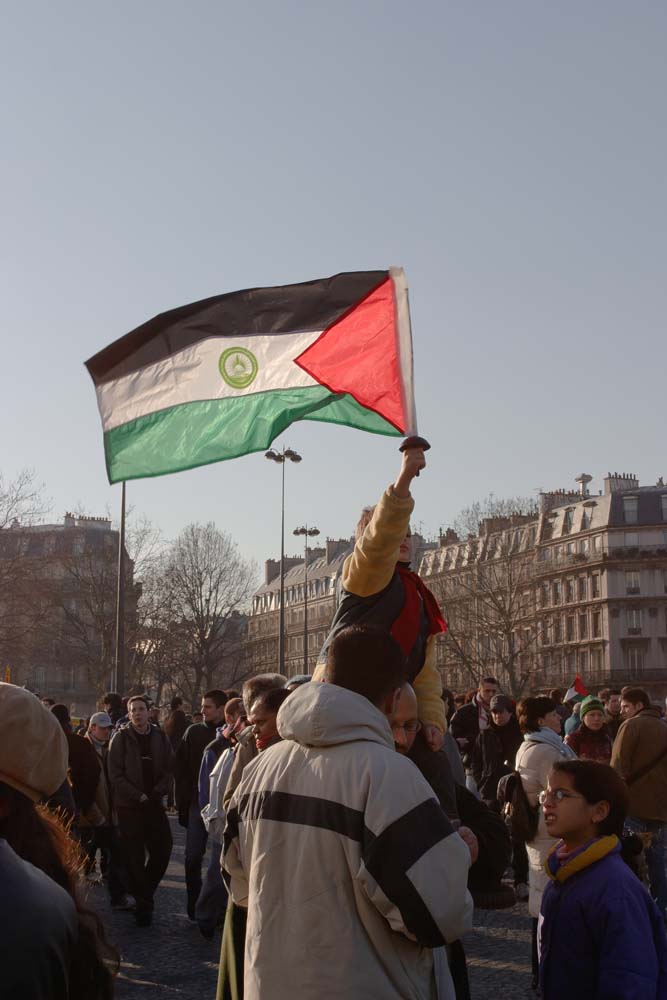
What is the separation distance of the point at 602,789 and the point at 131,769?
8476 millimetres

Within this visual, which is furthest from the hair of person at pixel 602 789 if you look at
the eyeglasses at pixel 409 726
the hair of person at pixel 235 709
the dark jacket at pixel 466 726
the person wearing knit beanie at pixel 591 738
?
the dark jacket at pixel 466 726

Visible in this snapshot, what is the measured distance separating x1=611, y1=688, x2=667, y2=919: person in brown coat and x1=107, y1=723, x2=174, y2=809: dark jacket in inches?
175

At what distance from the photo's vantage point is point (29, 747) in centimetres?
260

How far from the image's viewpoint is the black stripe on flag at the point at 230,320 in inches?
305

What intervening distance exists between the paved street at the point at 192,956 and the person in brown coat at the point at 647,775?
1.24 m

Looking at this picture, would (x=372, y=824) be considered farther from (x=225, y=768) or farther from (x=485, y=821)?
(x=225, y=768)

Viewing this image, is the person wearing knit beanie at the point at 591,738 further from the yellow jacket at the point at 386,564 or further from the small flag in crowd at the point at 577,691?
the small flag in crowd at the point at 577,691

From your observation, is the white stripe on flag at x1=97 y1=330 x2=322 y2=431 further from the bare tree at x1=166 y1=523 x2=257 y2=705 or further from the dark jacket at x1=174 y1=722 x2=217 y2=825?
the bare tree at x1=166 y1=523 x2=257 y2=705

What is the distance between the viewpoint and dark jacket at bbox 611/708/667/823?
10.6 meters

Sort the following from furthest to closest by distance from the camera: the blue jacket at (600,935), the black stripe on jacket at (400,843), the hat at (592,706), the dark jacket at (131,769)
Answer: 1. the dark jacket at (131,769)
2. the hat at (592,706)
3. the blue jacket at (600,935)
4. the black stripe on jacket at (400,843)

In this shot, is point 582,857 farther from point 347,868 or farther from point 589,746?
point 589,746

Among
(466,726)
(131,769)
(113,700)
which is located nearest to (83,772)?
(131,769)

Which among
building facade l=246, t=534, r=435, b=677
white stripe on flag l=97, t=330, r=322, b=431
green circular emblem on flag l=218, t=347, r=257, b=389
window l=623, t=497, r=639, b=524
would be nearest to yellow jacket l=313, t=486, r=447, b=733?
white stripe on flag l=97, t=330, r=322, b=431

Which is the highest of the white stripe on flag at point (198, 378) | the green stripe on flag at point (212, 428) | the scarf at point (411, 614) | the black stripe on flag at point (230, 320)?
the black stripe on flag at point (230, 320)
